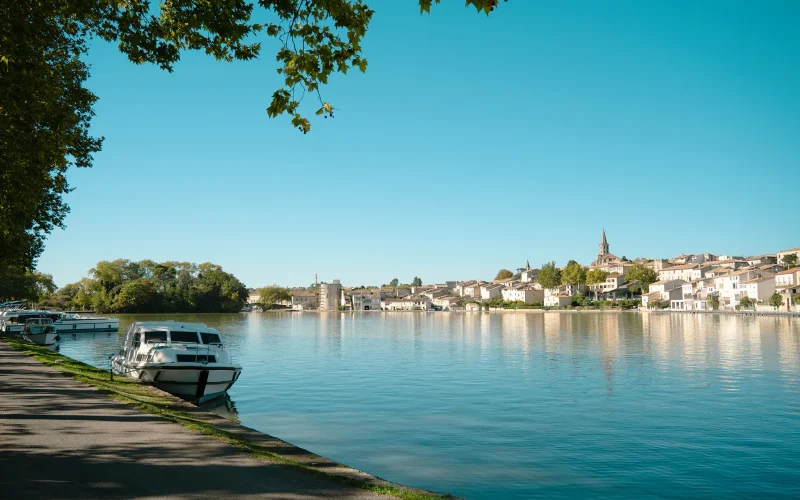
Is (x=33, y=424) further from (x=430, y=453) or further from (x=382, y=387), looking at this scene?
(x=382, y=387)

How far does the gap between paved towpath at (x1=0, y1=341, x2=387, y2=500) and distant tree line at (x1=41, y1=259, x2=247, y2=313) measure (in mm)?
138377

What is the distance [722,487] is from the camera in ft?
39.8

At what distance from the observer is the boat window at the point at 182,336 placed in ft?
78.3

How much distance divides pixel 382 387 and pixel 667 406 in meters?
11.5

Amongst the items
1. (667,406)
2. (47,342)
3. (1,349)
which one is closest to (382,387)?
(667,406)

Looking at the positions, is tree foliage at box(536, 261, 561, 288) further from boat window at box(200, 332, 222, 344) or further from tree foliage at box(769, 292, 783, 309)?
boat window at box(200, 332, 222, 344)

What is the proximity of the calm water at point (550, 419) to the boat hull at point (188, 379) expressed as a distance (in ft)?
4.74

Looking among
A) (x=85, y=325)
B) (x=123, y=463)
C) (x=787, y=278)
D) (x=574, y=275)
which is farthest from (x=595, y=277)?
(x=123, y=463)

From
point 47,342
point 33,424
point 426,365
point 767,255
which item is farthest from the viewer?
point 767,255

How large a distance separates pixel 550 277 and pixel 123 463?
176517 mm

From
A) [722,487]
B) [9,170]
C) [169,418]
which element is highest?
[9,170]

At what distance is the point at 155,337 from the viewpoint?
24422 millimetres

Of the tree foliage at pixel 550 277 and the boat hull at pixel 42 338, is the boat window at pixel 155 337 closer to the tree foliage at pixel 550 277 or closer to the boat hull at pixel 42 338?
the boat hull at pixel 42 338

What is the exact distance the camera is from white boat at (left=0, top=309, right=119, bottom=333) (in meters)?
57.6
